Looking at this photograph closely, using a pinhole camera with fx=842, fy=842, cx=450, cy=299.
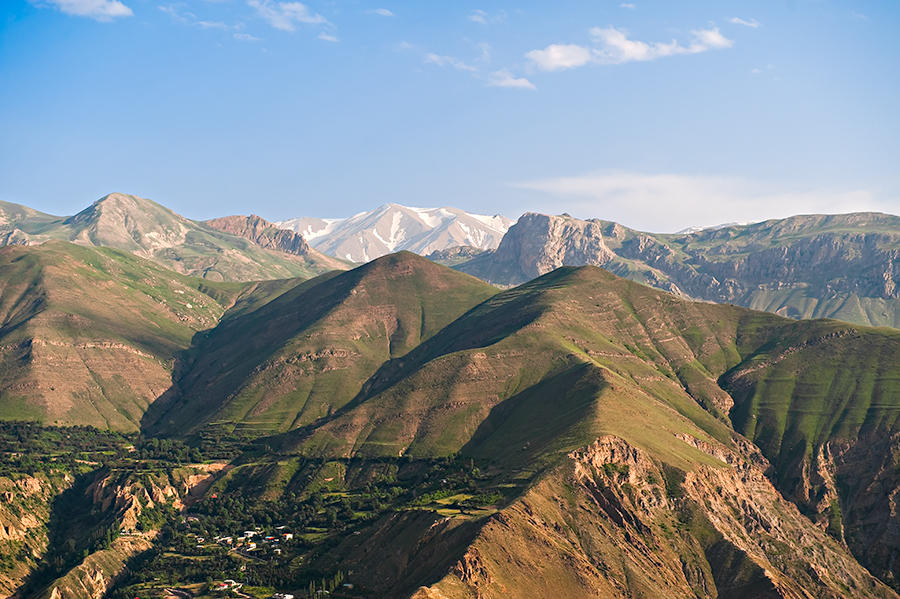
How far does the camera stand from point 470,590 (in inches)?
7785

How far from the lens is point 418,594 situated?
189m

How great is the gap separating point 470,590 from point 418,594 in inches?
587
